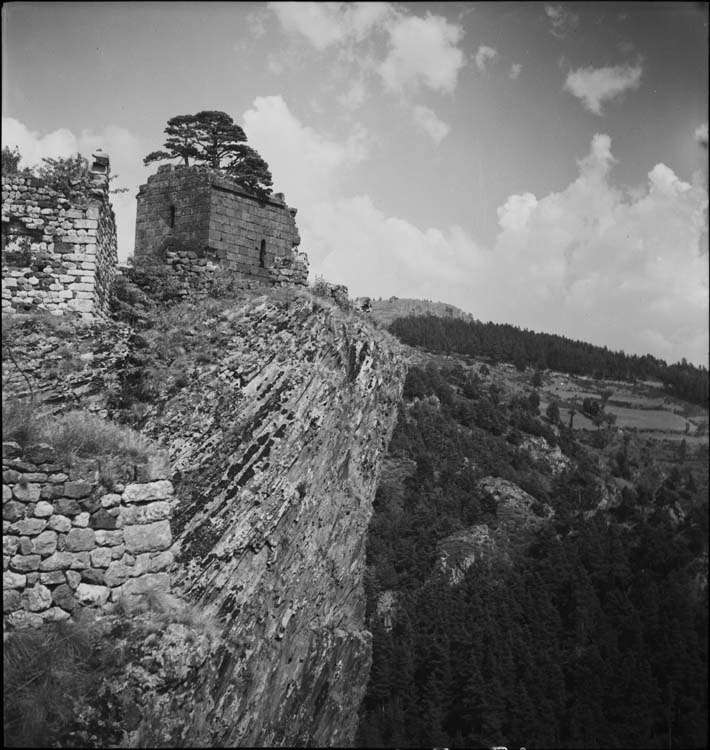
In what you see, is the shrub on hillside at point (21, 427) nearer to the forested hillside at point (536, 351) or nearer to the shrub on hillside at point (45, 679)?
the shrub on hillside at point (45, 679)

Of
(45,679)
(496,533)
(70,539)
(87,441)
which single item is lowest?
(496,533)

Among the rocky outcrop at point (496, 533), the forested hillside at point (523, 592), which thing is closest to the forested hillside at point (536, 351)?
the forested hillside at point (523, 592)

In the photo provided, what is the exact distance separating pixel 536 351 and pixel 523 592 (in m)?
107

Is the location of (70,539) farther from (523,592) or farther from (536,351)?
(536,351)

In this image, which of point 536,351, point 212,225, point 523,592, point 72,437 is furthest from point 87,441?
→ point 536,351

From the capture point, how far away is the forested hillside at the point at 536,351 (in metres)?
151

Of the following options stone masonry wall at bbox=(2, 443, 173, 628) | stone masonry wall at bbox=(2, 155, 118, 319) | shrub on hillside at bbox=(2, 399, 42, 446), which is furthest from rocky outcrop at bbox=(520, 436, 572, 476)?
shrub on hillside at bbox=(2, 399, 42, 446)

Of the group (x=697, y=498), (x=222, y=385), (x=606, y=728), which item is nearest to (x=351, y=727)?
(x=222, y=385)

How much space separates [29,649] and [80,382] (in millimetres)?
4307

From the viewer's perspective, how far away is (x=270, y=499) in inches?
492

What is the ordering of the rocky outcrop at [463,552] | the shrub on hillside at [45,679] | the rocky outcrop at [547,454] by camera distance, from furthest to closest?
the rocky outcrop at [547,454] < the rocky outcrop at [463,552] < the shrub on hillside at [45,679]

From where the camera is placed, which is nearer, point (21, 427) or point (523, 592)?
point (21, 427)

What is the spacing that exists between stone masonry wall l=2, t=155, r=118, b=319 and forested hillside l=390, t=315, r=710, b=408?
140351 millimetres

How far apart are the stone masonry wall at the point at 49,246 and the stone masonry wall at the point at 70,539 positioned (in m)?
3.87
